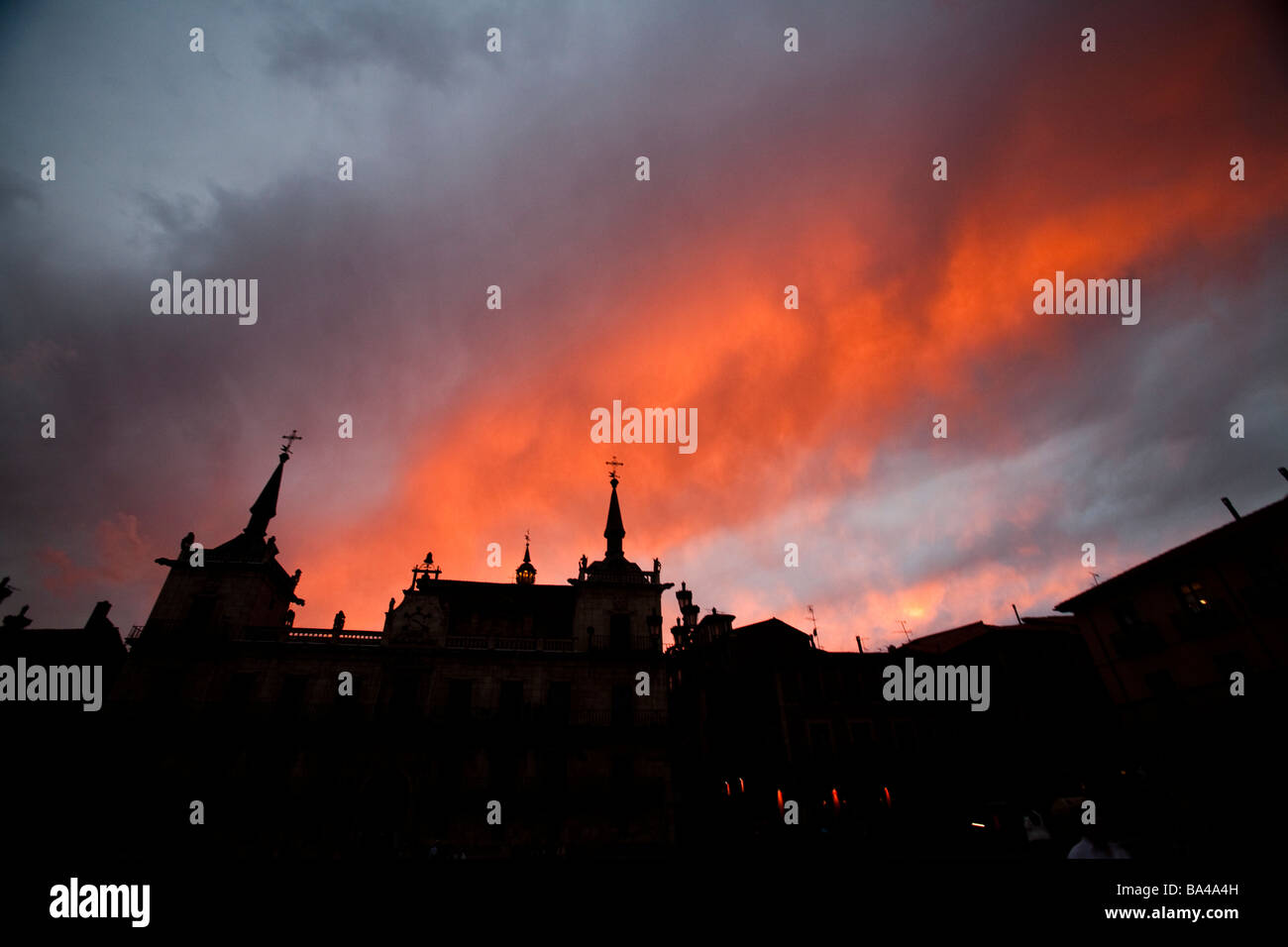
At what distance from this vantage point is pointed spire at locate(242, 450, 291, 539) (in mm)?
32688

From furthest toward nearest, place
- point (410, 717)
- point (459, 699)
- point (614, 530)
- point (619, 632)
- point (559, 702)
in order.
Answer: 1. point (614, 530)
2. point (619, 632)
3. point (559, 702)
4. point (459, 699)
5. point (410, 717)

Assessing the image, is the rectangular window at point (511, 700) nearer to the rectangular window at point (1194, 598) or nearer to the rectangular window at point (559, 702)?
the rectangular window at point (559, 702)

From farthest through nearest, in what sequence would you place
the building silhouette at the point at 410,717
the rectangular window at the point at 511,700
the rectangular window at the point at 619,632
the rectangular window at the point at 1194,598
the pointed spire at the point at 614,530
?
the pointed spire at the point at 614,530 < the rectangular window at the point at 619,632 < the rectangular window at the point at 511,700 < the rectangular window at the point at 1194,598 < the building silhouette at the point at 410,717

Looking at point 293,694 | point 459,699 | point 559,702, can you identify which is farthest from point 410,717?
point 559,702

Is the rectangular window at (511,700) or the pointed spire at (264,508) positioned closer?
the rectangular window at (511,700)

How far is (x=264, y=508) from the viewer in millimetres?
33688

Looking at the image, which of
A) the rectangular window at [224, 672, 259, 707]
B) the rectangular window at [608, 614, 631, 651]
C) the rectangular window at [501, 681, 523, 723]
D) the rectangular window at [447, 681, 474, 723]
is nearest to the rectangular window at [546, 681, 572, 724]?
the rectangular window at [501, 681, 523, 723]

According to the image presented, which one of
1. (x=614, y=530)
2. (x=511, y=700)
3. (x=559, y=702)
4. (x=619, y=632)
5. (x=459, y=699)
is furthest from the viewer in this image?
(x=614, y=530)

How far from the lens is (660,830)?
24.0 metres

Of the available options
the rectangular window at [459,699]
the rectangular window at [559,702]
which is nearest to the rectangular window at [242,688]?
the rectangular window at [459,699]

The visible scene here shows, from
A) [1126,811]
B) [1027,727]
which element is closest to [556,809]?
[1126,811]

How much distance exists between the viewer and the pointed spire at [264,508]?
32688 mm

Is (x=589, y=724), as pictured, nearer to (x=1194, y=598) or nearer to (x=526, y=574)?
(x=526, y=574)
